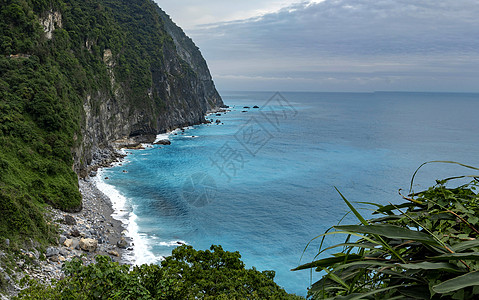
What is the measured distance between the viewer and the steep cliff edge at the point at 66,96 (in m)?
28.1

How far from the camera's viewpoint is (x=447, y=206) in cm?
218

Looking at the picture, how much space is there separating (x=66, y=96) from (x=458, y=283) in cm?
4599

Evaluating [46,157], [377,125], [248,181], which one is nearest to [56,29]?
[46,157]

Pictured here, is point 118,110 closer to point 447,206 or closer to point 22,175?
point 22,175

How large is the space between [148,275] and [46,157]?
26.5 m

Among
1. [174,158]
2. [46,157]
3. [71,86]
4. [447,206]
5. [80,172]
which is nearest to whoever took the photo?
[447,206]

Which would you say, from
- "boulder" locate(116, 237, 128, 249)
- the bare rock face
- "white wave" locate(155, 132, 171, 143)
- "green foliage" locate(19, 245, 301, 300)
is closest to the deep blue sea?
"boulder" locate(116, 237, 128, 249)

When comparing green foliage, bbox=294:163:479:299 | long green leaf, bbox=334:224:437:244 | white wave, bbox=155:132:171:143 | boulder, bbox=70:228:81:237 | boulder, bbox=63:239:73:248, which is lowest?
boulder, bbox=70:228:81:237

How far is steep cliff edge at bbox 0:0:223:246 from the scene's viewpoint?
28141 mm

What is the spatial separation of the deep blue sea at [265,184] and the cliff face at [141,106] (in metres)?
5.29

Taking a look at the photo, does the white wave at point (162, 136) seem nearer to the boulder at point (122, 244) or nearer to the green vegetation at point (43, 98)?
the green vegetation at point (43, 98)

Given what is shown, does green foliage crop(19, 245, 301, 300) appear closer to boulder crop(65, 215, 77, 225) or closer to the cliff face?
boulder crop(65, 215, 77, 225)

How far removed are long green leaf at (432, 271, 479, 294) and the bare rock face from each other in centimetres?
2676

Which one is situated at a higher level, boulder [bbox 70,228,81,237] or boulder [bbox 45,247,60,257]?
boulder [bbox 45,247,60,257]
